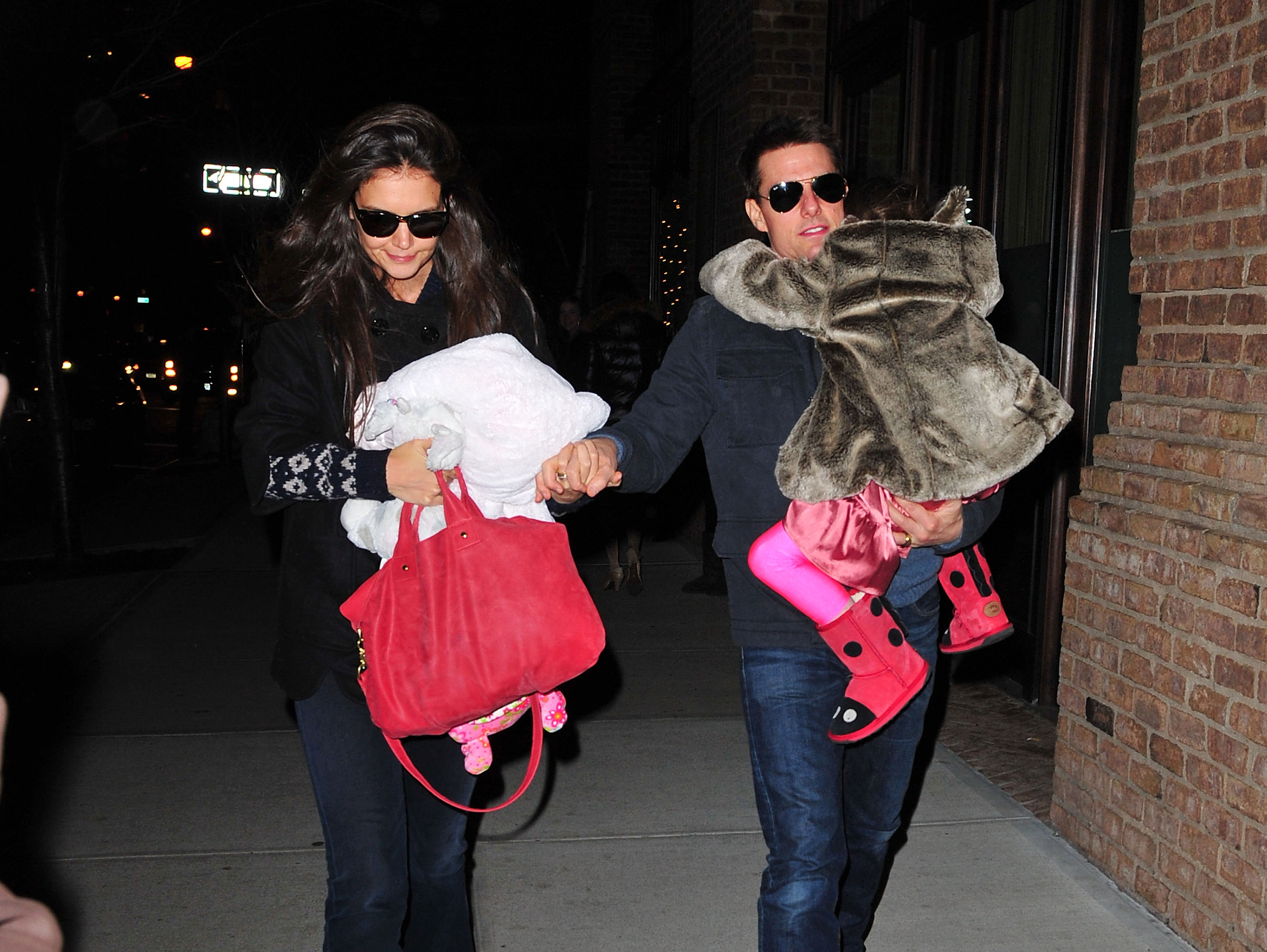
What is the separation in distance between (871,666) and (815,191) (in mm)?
1119

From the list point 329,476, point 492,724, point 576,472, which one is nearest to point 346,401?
point 329,476

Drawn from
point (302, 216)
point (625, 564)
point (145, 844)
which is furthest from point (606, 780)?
point (625, 564)

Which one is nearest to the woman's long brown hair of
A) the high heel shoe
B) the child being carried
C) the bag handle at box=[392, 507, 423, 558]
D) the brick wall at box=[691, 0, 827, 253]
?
the bag handle at box=[392, 507, 423, 558]

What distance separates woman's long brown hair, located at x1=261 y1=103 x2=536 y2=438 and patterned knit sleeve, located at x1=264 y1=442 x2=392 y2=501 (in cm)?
15

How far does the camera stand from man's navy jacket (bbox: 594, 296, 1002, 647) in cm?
280

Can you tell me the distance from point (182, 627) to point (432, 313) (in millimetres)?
5229

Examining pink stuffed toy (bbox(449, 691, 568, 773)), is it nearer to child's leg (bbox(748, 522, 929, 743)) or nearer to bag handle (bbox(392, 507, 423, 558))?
bag handle (bbox(392, 507, 423, 558))

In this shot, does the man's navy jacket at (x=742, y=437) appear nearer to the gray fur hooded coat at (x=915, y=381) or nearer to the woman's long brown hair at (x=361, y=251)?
the gray fur hooded coat at (x=915, y=381)

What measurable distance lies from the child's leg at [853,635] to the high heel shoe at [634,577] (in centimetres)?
559


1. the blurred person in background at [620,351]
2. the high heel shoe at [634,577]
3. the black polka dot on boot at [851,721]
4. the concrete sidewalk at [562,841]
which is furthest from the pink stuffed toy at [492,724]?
the high heel shoe at [634,577]

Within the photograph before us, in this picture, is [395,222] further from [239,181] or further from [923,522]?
[239,181]

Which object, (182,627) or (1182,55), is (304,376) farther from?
(182,627)

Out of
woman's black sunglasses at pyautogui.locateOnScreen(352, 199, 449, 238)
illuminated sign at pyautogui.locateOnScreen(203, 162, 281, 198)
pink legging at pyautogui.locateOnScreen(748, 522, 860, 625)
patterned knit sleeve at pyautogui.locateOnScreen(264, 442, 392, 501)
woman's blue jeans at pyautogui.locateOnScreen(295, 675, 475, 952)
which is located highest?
illuminated sign at pyautogui.locateOnScreen(203, 162, 281, 198)

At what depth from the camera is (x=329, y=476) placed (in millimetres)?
2537
